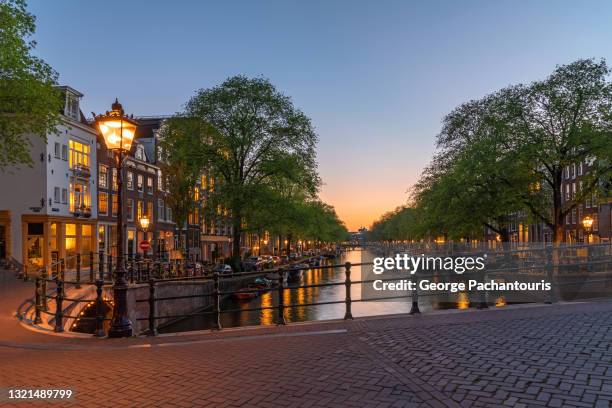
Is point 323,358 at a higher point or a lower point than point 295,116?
lower

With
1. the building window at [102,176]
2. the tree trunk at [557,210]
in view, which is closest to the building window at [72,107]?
the building window at [102,176]

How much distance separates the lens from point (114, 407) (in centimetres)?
583

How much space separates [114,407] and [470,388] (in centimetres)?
434

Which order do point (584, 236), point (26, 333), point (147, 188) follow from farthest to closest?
point (584, 236)
point (147, 188)
point (26, 333)

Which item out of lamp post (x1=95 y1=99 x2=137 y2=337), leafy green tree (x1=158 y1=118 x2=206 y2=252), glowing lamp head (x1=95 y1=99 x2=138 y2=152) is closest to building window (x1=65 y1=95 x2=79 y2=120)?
leafy green tree (x1=158 y1=118 x2=206 y2=252)

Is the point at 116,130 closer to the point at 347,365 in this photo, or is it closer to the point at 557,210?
the point at 347,365

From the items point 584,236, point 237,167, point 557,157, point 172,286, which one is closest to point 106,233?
point 237,167

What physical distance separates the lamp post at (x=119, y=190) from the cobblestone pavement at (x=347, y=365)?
2.81 feet

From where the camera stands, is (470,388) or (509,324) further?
(509,324)

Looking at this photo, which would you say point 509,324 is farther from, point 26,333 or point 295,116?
point 295,116

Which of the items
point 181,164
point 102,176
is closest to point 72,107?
point 102,176

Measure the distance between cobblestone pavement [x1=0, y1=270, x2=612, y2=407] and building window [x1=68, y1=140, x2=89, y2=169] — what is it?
32.4 m

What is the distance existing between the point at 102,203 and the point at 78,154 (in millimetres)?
5743

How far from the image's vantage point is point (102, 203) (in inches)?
1758
